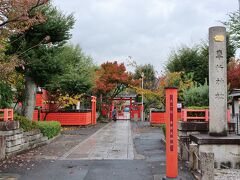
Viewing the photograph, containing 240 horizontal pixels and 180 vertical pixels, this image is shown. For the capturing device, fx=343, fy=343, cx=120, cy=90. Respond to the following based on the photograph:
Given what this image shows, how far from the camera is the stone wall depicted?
433 inches

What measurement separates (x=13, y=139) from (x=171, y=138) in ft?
19.8

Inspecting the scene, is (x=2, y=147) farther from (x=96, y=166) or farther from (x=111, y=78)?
(x=111, y=78)

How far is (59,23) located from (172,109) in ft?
35.5

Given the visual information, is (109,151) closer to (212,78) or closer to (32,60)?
(212,78)

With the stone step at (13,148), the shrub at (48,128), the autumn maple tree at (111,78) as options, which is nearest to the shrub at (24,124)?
the stone step at (13,148)

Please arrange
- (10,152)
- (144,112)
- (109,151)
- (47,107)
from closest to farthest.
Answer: (10,152)
(109,151)
(47,107)
(144,112)

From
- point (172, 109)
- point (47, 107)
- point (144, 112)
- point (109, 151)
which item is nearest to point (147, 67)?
point (144, 112)

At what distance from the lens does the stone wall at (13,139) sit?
10999 mm

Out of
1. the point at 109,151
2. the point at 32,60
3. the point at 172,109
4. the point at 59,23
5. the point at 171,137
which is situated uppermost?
the point at 59,23

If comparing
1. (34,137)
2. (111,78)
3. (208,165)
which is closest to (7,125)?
(34,137)

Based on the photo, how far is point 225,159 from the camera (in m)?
9.73

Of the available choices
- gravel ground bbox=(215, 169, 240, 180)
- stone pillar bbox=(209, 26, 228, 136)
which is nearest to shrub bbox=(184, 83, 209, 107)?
stone pillar bbox=(209, 26, 228, 136)

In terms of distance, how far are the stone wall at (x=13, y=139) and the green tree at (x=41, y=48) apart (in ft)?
12.7

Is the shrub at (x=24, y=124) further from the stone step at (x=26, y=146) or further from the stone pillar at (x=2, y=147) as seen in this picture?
the stone pillar at (x=2, y=147)
